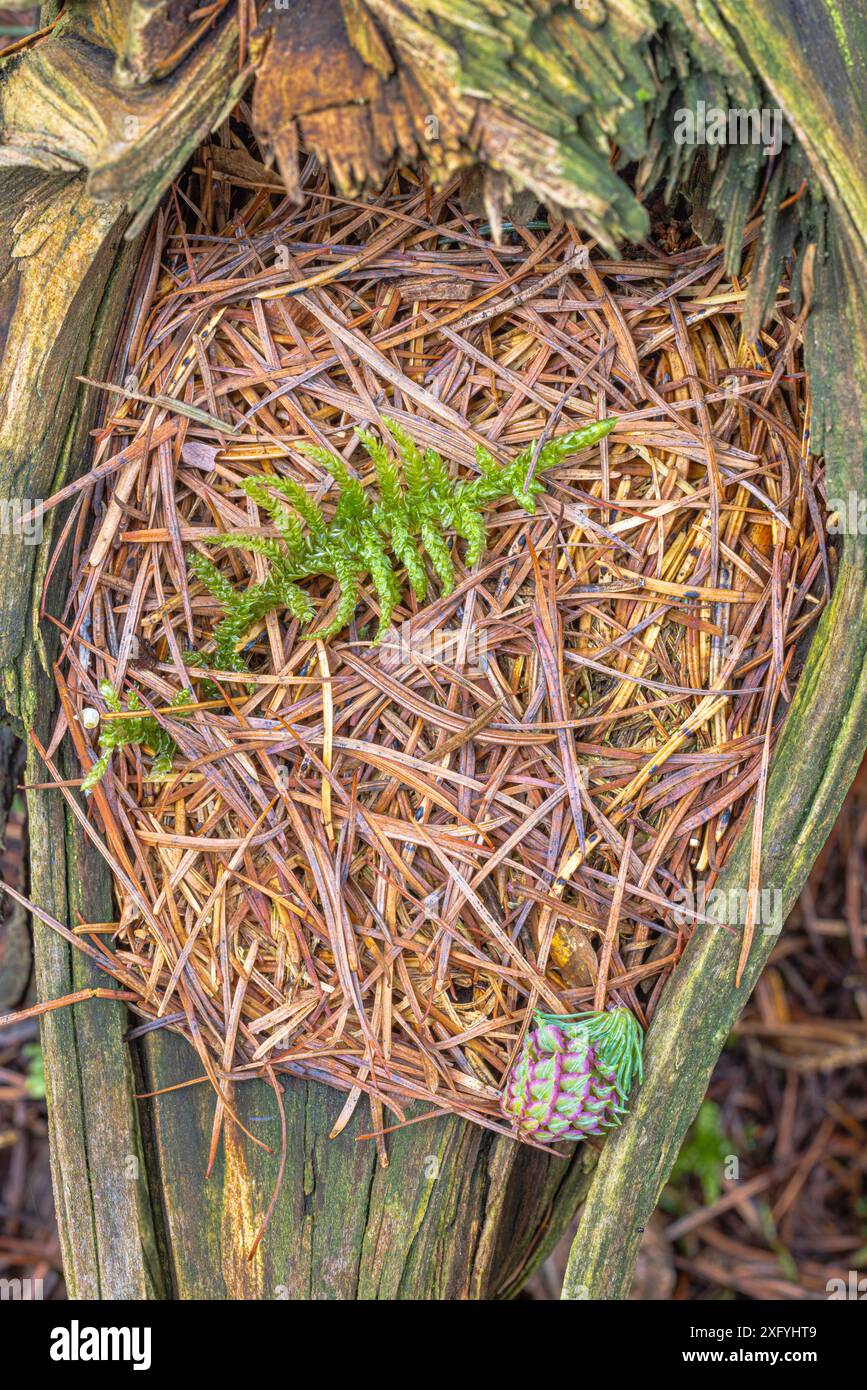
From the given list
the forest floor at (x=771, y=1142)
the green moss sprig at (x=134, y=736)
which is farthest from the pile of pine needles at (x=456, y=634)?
the forest floor at (x=771, y=1142)

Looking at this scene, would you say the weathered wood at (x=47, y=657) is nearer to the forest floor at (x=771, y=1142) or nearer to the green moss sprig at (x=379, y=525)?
the green moss sprig at (x=379, y=525)

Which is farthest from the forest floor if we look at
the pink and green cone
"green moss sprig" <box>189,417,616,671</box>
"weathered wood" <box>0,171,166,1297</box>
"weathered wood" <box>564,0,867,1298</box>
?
"green moss sprig" <box>189,417,616,671</box>

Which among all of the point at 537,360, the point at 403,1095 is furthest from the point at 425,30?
the point at 403,1095

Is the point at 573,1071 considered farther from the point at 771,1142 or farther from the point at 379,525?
the point at 771,1142

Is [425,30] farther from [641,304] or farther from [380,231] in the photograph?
[641,304]

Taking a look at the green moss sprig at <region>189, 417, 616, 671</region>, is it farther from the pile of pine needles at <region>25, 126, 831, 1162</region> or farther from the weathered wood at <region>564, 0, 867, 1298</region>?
the weathered wood at <region>564, 0, 867, 1298</region>

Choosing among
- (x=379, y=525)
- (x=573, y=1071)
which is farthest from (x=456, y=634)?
(x=573, y=1071)
